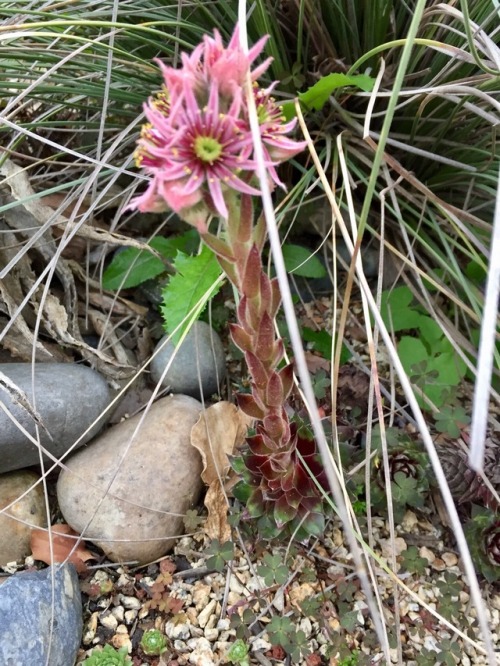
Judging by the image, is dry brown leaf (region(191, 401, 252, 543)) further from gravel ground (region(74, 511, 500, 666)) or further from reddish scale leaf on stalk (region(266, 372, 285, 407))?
reddish scale leaf on stalk (region(266, 372, 285, 407))

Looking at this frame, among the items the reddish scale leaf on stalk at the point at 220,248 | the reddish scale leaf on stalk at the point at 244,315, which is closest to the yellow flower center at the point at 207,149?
the reddish scale leaf on stalk at the point at 220,248

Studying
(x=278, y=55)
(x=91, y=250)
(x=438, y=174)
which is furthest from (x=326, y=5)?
(x=91, y=250)

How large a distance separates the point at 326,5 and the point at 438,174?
493 mm

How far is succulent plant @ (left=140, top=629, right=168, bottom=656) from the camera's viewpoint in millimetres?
1105

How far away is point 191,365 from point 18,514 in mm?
510

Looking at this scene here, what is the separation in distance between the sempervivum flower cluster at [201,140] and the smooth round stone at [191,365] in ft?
2.56

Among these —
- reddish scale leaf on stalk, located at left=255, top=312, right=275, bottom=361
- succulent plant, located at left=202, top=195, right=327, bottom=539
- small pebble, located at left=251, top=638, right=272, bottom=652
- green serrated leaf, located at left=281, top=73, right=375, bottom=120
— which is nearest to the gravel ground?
small pebble, located at left=251, top=638, right=272, bottom=652

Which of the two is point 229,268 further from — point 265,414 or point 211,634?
point 211,634

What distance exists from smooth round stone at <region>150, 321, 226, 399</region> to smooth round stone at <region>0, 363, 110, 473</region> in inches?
6.1

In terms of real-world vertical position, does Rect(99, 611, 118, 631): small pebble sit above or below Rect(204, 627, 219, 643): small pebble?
above

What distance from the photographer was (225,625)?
46.1 inches

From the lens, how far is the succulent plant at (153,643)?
1105 mm

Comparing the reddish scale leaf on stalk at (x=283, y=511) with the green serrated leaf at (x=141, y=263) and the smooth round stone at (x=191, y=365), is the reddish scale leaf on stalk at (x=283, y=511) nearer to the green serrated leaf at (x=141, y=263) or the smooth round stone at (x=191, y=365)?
the smooth round stone at (x=191, y=365)

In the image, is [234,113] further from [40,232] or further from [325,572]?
[325,572]
